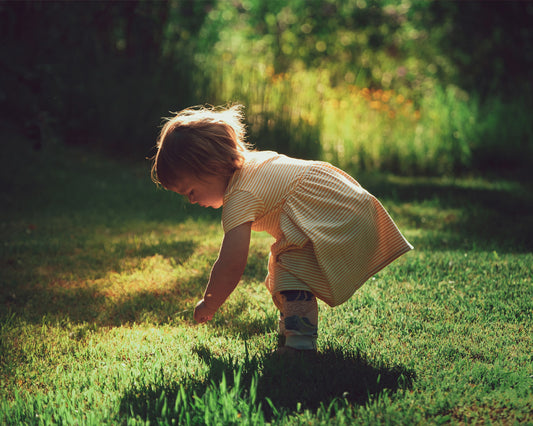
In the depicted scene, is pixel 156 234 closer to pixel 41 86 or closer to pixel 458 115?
pixel 41 86

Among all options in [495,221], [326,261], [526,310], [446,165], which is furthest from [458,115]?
[326,261]

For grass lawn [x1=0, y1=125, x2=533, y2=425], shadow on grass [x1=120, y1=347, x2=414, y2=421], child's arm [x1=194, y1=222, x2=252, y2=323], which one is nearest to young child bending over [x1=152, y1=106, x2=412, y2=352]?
child's arm [x1=194, y1=222, x2=252, y2=323]

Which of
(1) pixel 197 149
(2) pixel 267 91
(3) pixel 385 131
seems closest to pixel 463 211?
(3) pixel 385 131

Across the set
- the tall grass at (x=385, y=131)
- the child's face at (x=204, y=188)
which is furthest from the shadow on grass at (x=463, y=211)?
the child's face at (x=204, y=188)

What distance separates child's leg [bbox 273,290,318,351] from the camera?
2.36 meters

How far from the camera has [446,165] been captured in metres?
7.19

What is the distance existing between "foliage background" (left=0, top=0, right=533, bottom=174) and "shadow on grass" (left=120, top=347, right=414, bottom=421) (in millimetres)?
3694

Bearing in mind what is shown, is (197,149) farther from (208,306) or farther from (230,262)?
(208,306)

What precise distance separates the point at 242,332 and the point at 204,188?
2.73ft

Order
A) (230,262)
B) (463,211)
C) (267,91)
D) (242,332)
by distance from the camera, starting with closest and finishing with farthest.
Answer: (230,262), (242,332), (463,211), (267,91)

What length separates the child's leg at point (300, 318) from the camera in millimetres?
2355

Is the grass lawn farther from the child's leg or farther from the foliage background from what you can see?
the foliage background

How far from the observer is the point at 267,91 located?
25.2 ft

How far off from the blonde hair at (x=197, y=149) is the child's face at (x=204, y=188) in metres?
0.03
